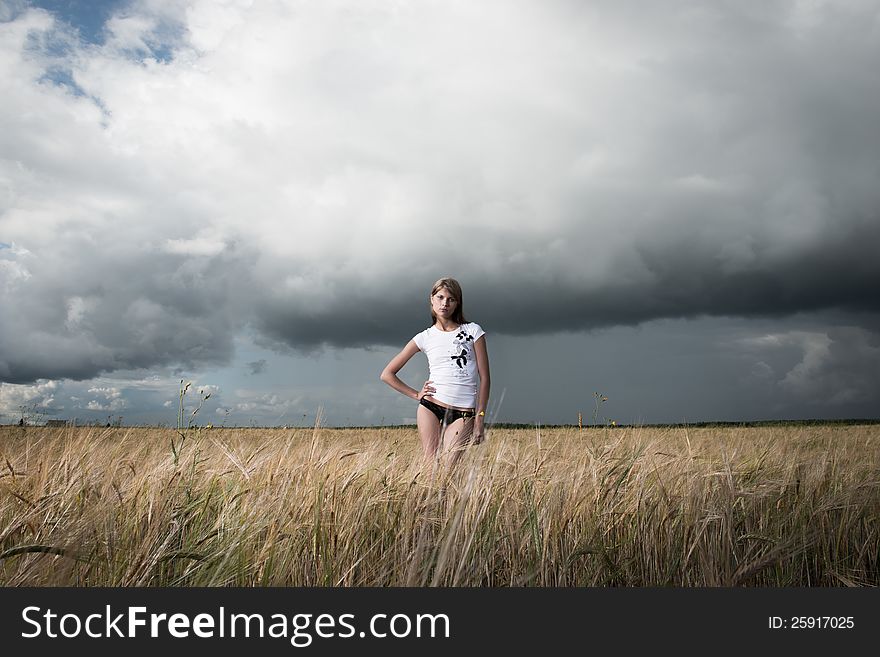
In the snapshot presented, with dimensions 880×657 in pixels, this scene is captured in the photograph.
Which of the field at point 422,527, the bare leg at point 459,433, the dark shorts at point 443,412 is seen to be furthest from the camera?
the dark shorts at point 443,412

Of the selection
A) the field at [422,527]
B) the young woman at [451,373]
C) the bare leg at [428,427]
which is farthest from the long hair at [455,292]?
the field at [422,527]

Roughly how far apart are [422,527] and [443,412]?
7.61 feet

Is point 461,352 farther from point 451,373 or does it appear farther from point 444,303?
point 444,303

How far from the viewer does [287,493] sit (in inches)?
133

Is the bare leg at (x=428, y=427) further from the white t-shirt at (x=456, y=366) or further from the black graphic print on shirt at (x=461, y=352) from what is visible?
the black graphic print on shirt at (x=461, y=352)

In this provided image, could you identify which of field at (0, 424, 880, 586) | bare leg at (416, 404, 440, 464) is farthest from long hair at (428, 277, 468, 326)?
field at (0, 424, 880, 586)

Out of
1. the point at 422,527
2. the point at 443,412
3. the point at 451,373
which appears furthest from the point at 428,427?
the point at 422,527

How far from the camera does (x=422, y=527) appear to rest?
9.34 feet

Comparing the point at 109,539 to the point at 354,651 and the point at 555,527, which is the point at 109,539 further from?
the point at 555,527

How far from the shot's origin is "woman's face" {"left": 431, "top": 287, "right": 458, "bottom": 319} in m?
5.11

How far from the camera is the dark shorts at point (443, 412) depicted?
510 cm

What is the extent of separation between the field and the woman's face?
1.47 m

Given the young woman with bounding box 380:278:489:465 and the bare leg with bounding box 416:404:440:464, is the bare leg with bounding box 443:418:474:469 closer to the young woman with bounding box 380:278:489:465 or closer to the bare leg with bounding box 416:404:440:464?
the young woman with bounding box 380:278:489:465

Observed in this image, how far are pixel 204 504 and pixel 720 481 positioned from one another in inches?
112
